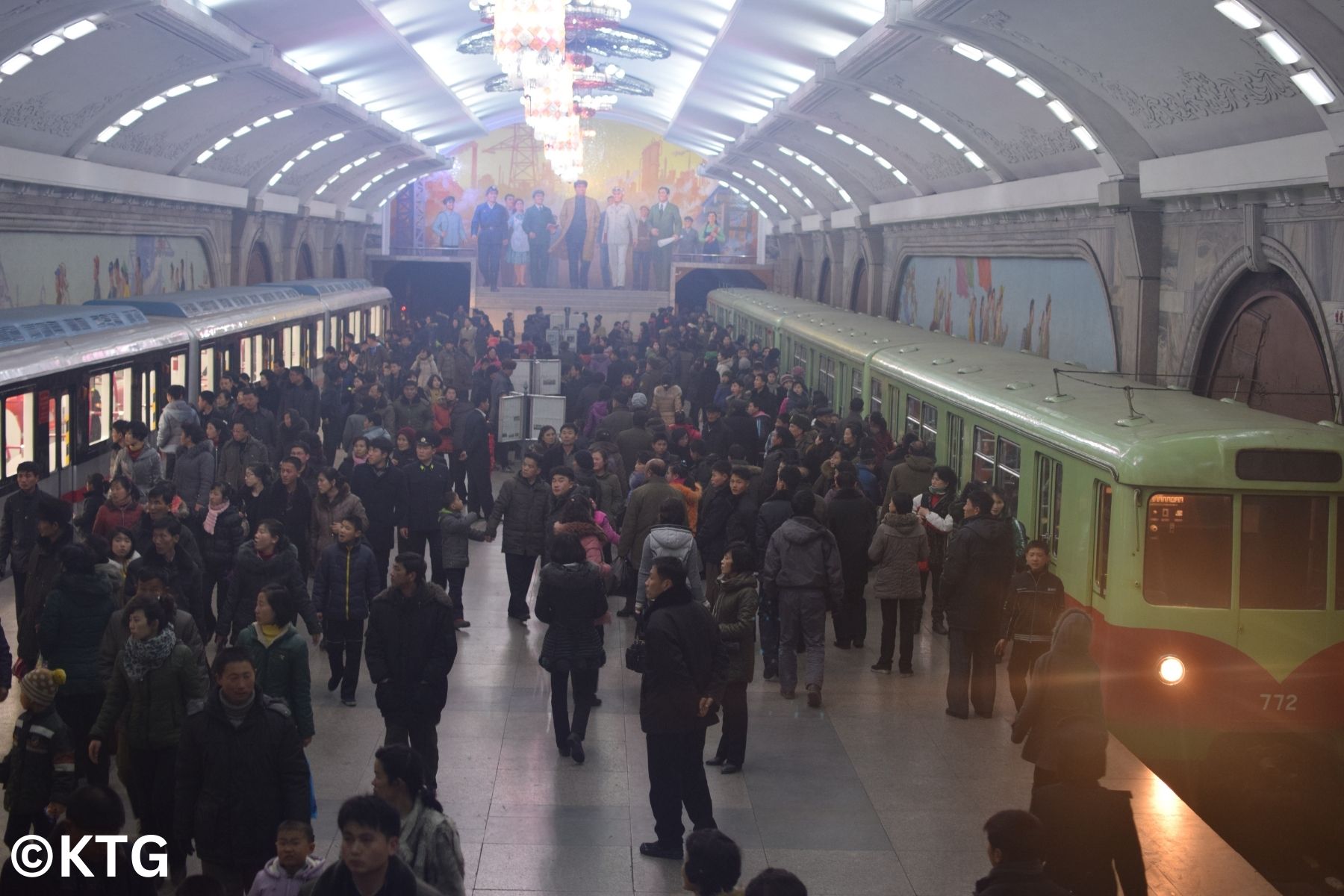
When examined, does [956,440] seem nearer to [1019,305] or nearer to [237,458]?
[237,458]

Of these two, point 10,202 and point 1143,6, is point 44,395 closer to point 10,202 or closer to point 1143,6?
point 10,202

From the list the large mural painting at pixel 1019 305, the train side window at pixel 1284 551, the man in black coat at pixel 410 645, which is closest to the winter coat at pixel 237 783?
the man in black coat at pixel 410 645

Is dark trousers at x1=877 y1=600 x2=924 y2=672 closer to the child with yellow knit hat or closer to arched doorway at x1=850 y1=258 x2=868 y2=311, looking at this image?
the child with yellow knit hat

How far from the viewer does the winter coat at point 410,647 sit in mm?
7340

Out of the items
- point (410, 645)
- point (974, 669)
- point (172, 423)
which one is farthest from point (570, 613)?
point (172, 423)

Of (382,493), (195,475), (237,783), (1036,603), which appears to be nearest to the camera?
(237,783)

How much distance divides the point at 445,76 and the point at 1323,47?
29.2 meters

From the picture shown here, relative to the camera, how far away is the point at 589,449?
485 inches

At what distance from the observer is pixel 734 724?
27.7 feet

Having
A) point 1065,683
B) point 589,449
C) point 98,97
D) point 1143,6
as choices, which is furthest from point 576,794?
point 98,97

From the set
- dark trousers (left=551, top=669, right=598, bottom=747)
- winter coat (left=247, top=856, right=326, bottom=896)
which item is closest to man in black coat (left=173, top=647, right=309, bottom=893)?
winter coat (left=247, top=856, right=326, bottom=896)

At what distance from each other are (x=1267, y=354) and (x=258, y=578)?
882 cm

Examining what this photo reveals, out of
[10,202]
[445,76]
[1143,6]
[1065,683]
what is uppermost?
[445,76]

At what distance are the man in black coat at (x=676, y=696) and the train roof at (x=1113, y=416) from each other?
3004 millimetres
